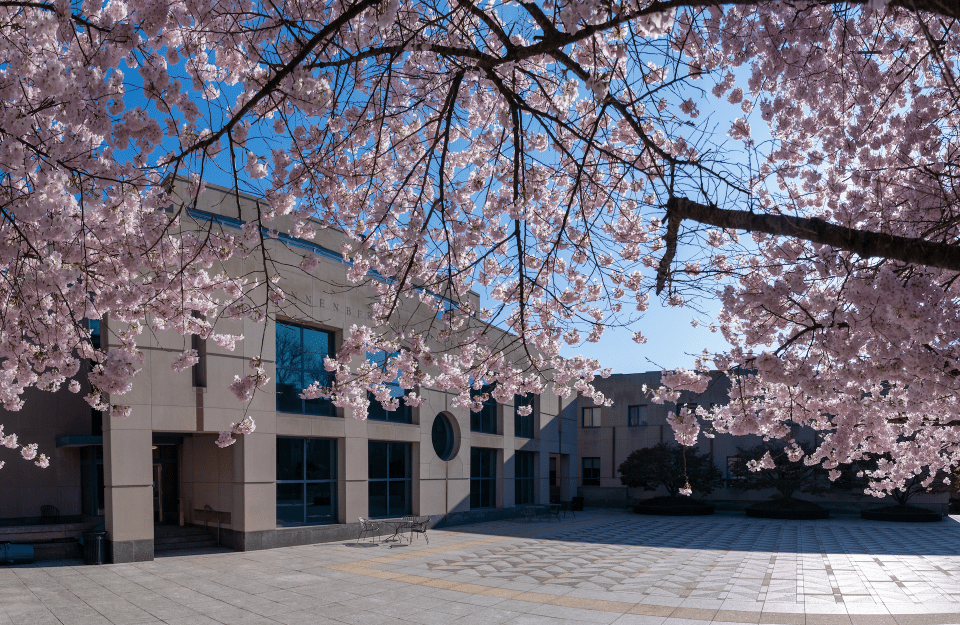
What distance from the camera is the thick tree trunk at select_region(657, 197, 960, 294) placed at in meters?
4.19

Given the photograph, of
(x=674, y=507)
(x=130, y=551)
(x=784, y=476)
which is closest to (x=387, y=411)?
(x=130, y=551)

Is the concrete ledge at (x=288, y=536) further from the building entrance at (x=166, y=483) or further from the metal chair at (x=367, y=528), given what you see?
the building entrance at (x=166, y=483)

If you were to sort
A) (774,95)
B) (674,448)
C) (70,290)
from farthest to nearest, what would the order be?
(674,448) → (774,95) → (70,290)

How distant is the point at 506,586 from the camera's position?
11320mm

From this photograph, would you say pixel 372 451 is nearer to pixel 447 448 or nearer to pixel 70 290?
pixel 447 448

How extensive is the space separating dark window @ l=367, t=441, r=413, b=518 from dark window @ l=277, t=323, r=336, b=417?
8.13ft

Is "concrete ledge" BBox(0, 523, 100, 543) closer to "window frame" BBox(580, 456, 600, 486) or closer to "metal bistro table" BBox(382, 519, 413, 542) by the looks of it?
"metal bistro table" BBox(382, 519, 413, 542)

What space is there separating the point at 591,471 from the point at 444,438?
20411 mm

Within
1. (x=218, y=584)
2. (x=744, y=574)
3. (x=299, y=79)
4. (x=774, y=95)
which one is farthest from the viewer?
(x=744, y=574)

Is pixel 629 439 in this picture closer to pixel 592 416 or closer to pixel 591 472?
pixel 592 416

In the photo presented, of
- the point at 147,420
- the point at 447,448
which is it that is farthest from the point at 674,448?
the point at 147,420

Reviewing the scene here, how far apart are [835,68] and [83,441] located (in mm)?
16010

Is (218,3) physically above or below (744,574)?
above

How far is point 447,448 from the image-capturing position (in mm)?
22781
